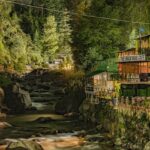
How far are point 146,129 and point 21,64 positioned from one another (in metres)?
64.1

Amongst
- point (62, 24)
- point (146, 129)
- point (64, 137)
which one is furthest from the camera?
point (62, 24)

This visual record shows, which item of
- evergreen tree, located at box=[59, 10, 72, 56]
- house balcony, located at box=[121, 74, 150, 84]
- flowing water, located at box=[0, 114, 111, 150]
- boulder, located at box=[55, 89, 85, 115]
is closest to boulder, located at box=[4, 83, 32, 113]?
boulder, located at box=[55, 89, 85, 115]

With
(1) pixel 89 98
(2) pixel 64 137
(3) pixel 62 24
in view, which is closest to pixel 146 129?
(2) pixel 64 137

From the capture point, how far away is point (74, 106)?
62.8 m

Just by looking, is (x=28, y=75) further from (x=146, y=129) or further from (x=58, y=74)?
(x=146, y=129)

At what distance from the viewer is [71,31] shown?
98.1 m

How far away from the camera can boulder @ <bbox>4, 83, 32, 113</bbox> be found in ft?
217

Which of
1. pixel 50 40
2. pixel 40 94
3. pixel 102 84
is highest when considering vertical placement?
pixel 50 40

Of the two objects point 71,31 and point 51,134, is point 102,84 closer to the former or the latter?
point 51,134

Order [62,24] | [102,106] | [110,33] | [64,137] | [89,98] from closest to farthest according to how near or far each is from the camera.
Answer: [64,137] → [102,106] → [89,98] → [110,33] → [62,24]

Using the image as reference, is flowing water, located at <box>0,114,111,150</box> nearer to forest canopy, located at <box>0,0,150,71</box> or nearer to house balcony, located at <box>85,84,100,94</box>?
house balcony, located at <box>85,84,100,94</box>

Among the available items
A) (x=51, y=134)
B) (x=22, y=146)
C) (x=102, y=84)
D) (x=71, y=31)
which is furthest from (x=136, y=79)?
(x=71, y=31)

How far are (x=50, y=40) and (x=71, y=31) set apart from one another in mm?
14108

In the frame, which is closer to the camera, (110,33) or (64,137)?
(64,137)
